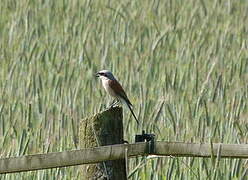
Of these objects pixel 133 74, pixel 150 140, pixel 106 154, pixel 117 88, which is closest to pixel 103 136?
pixel 106 154

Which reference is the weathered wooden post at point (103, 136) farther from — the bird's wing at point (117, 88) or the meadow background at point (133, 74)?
the bird's wing at point (117, 88)

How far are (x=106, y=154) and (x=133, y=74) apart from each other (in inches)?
108

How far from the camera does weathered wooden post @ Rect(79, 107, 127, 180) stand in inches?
109

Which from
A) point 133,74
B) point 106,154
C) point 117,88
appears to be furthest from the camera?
point 133,74

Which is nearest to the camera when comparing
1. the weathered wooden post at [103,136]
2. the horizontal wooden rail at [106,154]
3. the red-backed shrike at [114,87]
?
the horizontal wooden rail at [106,154]

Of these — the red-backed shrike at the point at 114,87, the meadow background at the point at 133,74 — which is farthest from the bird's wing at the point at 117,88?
the meadow background at the point at 133,74

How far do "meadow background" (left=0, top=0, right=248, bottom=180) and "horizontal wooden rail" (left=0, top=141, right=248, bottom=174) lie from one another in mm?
66

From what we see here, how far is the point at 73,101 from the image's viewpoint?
14.9ft

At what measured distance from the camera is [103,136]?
2.79 metres

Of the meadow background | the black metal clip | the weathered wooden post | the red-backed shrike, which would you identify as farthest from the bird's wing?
the weathered wooden post

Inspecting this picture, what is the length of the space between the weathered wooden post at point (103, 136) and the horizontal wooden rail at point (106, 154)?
0.05m

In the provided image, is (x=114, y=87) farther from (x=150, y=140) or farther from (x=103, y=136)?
(x=103, y=136)

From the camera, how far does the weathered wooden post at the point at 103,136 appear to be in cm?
278

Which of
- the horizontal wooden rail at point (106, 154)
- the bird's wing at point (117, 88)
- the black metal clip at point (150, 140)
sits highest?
the bird's wing at point (117, 88)
